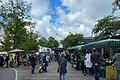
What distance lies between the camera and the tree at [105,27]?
64.2m

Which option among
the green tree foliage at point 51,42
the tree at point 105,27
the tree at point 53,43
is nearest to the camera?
the tree at point 105,27

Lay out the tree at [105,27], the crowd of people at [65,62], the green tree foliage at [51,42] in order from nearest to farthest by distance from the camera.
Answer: the crowd of people at [65,62] < the tree at [105,27] < the green tree foliage at [51,42]

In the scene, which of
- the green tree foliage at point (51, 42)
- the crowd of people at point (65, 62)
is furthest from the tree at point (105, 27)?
the green tree foliage at point (51, 42)

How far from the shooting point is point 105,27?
232 feet

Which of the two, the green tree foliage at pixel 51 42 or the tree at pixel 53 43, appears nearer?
the green tree foliage at pixel 51 42

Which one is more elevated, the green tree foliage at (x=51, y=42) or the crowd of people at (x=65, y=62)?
the green tree foliage at (x=51, y=42)

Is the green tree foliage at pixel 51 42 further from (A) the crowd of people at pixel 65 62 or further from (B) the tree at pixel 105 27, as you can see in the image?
(A) the crowd of people at pixel 65 62

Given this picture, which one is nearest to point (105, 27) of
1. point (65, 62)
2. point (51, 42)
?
point (65, 62)

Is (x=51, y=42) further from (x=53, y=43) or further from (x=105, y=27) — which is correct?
(x=105, y=27)

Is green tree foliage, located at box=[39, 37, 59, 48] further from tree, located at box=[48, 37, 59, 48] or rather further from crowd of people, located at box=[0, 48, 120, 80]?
crowd of people, located at box=[0, 48, 120, 80]

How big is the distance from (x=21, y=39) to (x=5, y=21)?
4054 mm

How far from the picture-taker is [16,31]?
198ft

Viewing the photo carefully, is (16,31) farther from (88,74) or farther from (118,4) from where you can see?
(88,74)

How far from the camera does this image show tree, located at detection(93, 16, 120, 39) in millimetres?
64162
